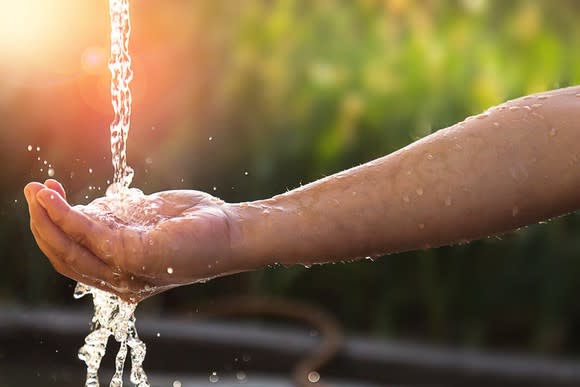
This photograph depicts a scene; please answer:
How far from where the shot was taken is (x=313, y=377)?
3977 mm

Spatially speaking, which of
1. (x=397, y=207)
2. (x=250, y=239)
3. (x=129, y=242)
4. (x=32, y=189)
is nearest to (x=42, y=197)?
(x=32, y=189)

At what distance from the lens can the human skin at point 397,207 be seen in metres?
1.76

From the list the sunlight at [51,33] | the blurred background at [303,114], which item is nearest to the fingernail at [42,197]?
the blurred background at [303,114]

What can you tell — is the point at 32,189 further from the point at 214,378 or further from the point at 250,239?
the point at 214,378

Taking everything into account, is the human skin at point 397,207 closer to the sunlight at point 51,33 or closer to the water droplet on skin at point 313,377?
the water droplet on skin at point 313,377

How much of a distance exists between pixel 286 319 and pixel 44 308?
3.26 ft

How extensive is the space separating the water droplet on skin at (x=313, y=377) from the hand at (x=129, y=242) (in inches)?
86.3

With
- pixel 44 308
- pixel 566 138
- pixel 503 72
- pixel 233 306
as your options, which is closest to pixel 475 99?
pixel 503 72

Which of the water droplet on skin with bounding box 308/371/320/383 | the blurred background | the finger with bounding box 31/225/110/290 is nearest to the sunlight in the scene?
the blurred background

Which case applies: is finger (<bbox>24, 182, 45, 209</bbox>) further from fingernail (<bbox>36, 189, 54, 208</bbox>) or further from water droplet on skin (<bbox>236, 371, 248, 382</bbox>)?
water droplet on skin (<bbox>236, 371, 248, 382</bbox>)

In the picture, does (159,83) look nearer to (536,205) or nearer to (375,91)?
(375,91)

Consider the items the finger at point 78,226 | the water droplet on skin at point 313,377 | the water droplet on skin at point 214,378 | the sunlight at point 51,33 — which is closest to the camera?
the finger at point 78,226

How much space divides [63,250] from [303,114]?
3.07m

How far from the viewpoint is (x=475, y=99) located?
4477 mm
